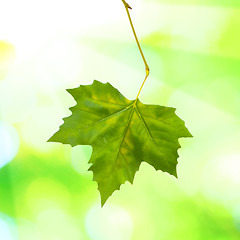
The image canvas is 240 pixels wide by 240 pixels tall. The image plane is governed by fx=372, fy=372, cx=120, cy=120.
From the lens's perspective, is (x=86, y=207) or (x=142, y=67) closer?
(x=142, y=67)

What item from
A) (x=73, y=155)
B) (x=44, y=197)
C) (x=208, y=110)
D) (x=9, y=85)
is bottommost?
(x=44, y=197)

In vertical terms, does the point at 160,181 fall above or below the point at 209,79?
below

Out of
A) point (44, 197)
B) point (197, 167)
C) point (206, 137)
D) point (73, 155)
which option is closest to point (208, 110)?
point (206, 137)

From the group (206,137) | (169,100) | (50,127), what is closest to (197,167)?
(206,137)

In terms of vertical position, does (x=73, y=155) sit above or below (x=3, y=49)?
below

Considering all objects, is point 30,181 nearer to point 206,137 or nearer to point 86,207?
point 86,207

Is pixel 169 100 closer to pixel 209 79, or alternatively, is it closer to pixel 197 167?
pixel 209 79
